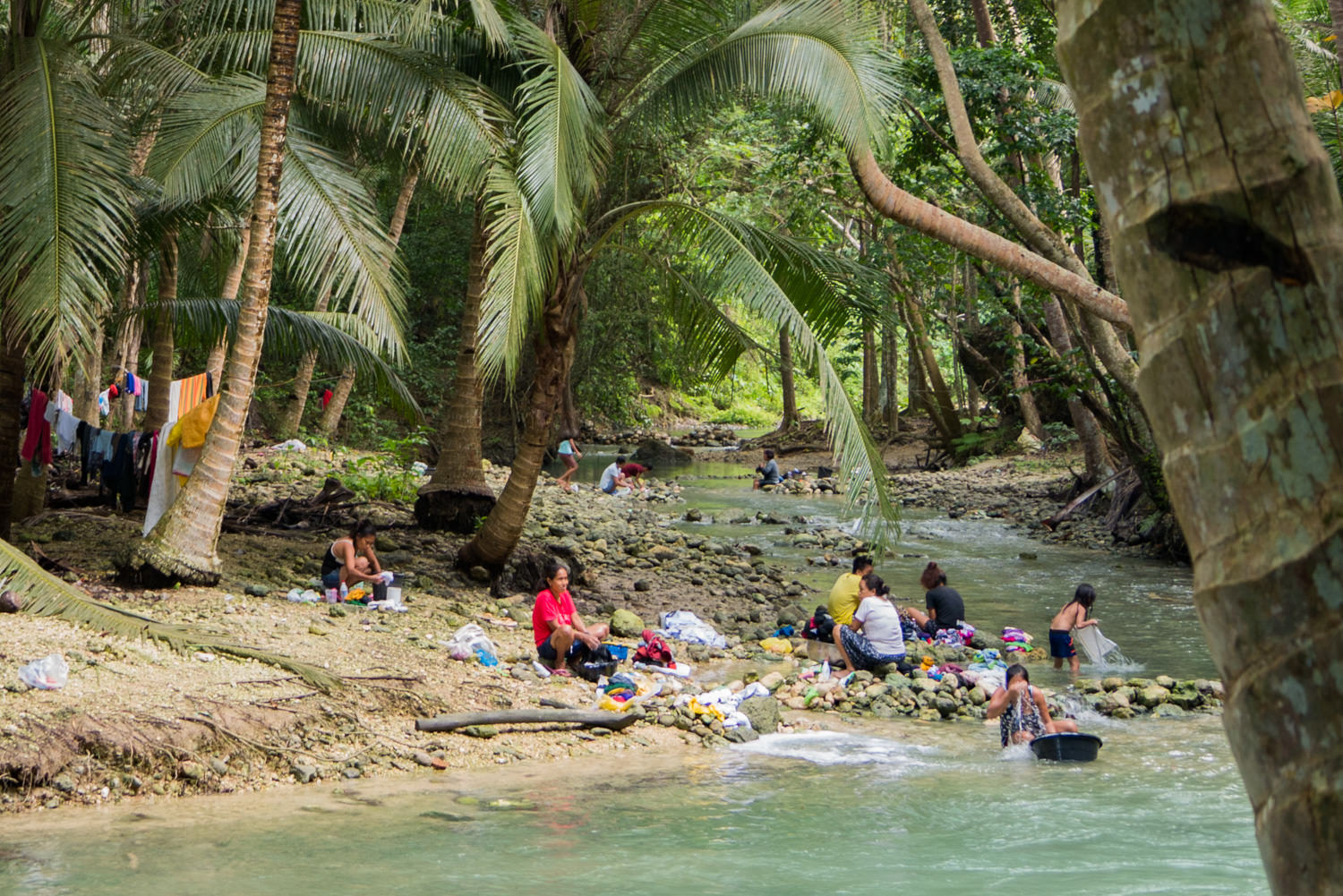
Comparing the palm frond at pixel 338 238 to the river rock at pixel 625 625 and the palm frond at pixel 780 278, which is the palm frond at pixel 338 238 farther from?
the river rock at pixel 625 625

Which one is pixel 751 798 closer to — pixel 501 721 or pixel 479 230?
pixel 501 721

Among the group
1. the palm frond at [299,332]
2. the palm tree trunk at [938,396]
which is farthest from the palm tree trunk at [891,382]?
the palm frond at [299,332]

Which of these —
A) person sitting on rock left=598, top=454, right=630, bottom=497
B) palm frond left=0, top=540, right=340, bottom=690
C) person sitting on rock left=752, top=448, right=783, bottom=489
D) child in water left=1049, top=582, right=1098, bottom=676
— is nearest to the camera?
palm frond left=0, top=540, right=340, bottom=690

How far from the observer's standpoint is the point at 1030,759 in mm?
8344

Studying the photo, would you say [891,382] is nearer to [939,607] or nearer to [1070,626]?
[939,607]

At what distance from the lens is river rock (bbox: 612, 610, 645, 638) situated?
11609 mm

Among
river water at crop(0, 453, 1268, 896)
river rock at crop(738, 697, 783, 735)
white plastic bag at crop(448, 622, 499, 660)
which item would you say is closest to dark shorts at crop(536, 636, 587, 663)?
white plastic bag at crop(448, 622, 499, 660)

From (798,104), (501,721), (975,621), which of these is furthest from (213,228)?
(975,621)

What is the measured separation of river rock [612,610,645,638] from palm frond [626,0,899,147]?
485 cm

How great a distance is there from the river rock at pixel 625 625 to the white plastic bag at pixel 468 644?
5.71 ft

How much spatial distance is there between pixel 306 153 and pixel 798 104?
17.1 feet

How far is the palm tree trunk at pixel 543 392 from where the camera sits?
12055mm

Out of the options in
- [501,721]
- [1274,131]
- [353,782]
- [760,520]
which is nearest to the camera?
[1274,131]

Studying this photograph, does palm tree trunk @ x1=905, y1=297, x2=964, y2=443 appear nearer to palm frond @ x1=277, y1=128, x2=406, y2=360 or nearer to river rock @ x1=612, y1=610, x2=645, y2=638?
river rock @ x1=612, y1=610, x2=645, y2=638
